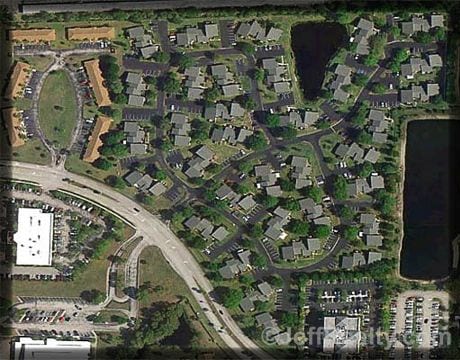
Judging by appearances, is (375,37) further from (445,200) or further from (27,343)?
(27,343)

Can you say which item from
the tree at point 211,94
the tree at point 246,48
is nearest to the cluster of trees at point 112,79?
the tree at point 211,94

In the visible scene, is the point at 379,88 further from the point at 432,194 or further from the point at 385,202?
the point at 432,194

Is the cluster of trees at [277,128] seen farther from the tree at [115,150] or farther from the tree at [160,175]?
the tree at [115,150]

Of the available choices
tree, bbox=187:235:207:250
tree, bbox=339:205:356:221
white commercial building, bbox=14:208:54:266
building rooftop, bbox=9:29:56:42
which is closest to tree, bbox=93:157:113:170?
white commercial building, bbox=14:208:54:266

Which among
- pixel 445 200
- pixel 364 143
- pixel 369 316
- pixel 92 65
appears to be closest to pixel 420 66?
pixel 364 143

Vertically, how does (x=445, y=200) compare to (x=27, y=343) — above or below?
above

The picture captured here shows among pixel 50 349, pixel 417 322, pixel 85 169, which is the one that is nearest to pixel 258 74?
pixel 85 169
